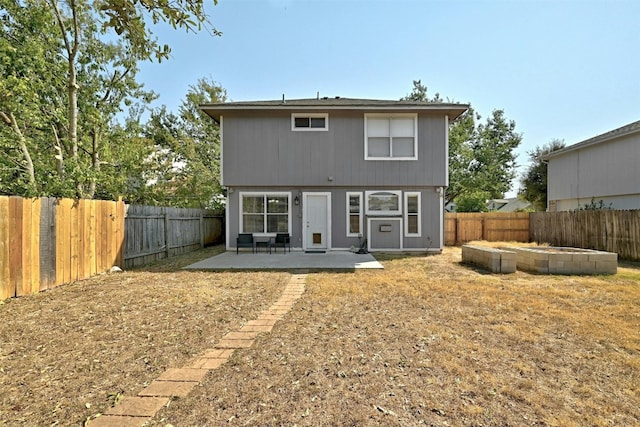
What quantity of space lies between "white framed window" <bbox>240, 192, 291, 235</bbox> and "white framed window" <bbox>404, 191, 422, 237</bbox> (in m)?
4.41

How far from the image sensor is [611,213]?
34.9 ft

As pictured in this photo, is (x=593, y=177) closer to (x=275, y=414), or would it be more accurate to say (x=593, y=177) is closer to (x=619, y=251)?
(x=619, y=251)

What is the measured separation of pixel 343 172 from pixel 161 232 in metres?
6.60

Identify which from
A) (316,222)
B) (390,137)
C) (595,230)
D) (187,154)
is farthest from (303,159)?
(187,154)

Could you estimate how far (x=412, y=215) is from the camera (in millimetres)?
11789

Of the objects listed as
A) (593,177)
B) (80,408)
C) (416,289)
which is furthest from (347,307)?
(593,177)

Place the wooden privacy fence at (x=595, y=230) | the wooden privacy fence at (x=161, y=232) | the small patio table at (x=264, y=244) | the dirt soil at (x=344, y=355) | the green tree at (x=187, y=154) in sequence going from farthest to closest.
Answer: the green tree at (x=187, y=154) → the small patio table at (x=264, y=244) → the wooden privacy fence at (x=595, y=230) → the wooden privacy fence at (x=161, y=232) → the dirt soil at (x=344, y=355)

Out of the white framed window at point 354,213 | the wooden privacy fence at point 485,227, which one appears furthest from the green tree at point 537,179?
the white framed window at point 354,213

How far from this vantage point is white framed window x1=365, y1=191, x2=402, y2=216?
11.7 metres

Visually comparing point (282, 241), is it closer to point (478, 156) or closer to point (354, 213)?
point (354, 213)

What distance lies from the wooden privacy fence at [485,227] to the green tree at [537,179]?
1241 cm

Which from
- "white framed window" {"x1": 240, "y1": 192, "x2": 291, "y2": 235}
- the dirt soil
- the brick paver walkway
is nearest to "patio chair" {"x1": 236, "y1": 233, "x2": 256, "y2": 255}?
"white framed window" {"x1": 240, "y1": 192, "x2": 291, "y2": 235}

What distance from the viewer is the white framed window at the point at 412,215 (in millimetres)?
11758

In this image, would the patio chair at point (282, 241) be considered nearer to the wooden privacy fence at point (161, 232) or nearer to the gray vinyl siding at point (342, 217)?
the gray vinyl siding at point (342, 217)
